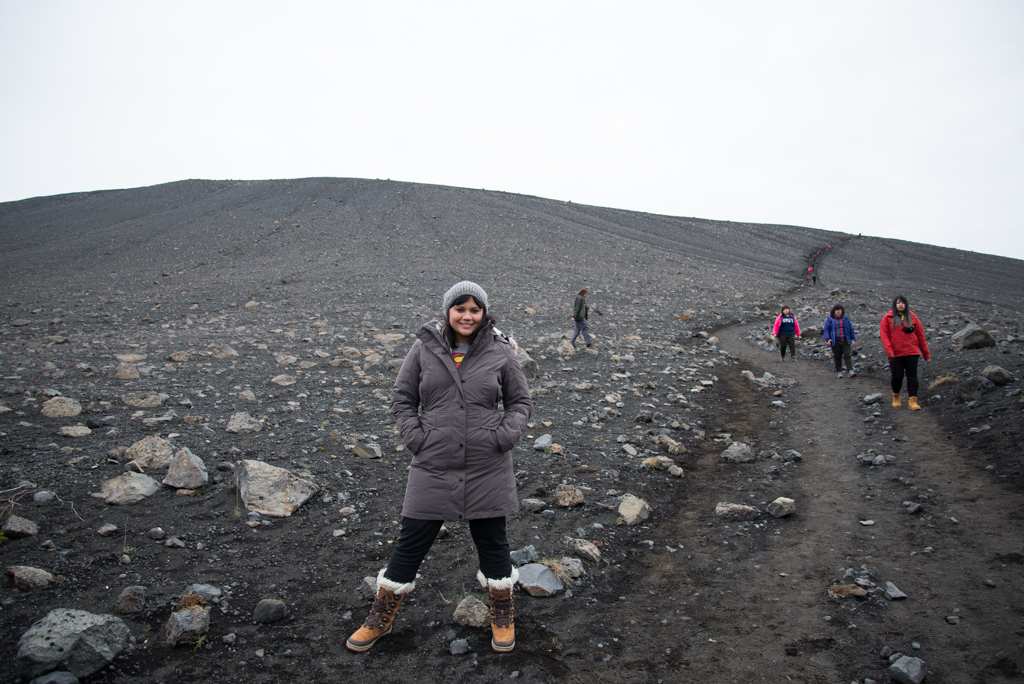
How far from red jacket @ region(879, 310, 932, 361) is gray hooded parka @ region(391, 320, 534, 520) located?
23.6 feet

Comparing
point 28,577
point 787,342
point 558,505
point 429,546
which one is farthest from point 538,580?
point 787,342

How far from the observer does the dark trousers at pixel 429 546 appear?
3.21 m

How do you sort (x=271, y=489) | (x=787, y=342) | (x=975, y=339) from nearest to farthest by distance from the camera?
1. (x=271, y=489)
2. (x=975, y=339)
3. (x=787, y=342)

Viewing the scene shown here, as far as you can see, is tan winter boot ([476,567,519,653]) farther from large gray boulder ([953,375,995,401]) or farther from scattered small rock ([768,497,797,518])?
large gray boulder ([953,375,995,401])

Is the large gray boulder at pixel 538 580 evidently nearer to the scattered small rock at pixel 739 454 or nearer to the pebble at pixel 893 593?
the pebble at pixel 893 593

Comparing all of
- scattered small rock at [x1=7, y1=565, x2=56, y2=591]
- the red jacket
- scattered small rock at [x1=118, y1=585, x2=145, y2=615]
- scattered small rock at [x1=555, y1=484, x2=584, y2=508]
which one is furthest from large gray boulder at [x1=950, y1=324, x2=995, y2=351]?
scattered small rock at [x1=7, y1=565, x2=56, y2=591]

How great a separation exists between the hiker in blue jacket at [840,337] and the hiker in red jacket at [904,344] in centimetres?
260

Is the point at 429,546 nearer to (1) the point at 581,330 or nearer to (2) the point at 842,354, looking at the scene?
(1) the point at 581,330

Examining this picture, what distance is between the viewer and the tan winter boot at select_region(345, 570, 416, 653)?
3195 mm

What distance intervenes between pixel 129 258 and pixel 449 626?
27.8 m

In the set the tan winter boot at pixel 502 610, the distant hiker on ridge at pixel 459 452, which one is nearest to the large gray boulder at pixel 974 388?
the distant hiker on ridge at pixel 459 452

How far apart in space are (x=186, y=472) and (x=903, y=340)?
9.46m

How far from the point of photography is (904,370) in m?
8.02

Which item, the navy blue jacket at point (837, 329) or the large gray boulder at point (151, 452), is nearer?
the large gray boulder at point (151, 452)
